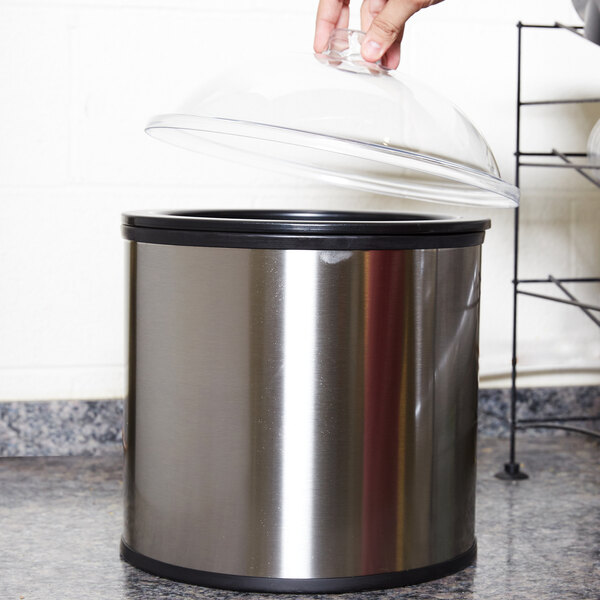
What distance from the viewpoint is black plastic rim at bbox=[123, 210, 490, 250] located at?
2.56ft

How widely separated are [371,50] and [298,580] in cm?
47

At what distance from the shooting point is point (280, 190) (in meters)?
1.33

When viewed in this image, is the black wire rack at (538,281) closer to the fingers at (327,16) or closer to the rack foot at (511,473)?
the rack foot at (511,473)

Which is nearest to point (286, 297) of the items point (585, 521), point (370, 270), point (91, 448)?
point (370, 270)

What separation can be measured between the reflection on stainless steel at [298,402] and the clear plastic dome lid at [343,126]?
8 cm

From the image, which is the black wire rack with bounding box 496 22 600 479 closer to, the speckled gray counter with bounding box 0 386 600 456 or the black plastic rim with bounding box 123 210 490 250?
the black plastic rim with bounding box 123 210 490 250

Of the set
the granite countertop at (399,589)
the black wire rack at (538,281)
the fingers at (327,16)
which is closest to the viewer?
the granite countertop at (399,589)

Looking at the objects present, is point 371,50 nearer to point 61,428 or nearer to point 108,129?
point 108,129

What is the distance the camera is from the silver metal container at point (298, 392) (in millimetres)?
792

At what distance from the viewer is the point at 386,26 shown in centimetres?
82

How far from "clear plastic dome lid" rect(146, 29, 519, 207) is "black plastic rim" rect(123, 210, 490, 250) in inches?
1.7

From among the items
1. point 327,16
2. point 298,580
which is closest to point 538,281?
Result: point 327,16

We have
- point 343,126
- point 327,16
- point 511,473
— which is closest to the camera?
point 343,126

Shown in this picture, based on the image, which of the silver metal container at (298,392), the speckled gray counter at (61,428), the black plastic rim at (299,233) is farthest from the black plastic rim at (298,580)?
the speckled gray counter at (61,428)
